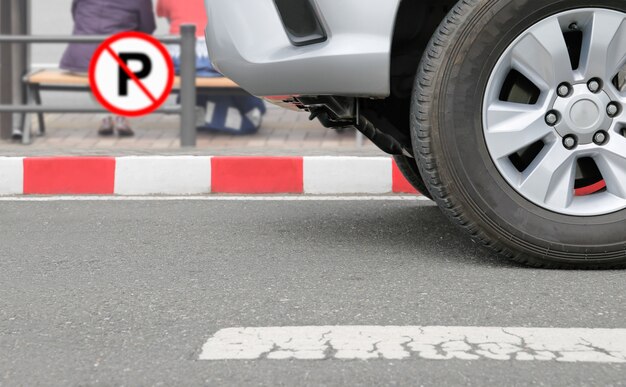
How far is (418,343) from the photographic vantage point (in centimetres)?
307

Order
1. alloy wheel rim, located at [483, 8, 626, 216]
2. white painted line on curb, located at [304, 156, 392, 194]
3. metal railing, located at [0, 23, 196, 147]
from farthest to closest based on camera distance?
metal railing, located at [0, 23, 196, 147], white painted line on curb, located at [304, 156, 392, 194], alloy wheel rim, located at [483, 8, 626, 216]

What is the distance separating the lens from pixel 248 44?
165 inches

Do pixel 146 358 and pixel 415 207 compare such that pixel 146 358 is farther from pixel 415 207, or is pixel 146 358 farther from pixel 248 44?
pixel 415 207

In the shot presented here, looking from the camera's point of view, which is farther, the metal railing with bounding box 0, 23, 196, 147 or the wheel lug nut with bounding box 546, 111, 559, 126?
the metal railing with bounding box 0, 23, 196, 147

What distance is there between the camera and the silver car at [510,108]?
3.96 meters

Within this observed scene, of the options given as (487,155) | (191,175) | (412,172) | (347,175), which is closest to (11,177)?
(191,175)

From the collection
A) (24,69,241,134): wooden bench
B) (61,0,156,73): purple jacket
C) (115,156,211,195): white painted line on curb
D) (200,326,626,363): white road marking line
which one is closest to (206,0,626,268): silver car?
(200,326,626,363): white road marking line

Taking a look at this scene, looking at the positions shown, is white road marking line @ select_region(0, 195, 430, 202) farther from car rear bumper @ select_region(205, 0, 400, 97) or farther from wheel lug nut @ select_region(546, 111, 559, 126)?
wheel lug nut @ select_region(546, 111, 559, 126)

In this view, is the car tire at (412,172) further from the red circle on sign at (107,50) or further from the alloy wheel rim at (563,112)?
the red circle on sign at (107,50)

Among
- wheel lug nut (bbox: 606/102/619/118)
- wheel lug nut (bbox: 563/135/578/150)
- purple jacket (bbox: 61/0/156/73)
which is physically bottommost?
wheel lug nut (bbox: 563/135/578/150)

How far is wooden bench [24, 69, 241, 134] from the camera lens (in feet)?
27.3

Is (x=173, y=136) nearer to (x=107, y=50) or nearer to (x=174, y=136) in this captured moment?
(x=174, y=136)

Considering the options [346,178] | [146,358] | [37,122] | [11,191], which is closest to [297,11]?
[146,358]

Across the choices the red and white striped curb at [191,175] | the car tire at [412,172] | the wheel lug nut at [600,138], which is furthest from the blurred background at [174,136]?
the wheel lug nut at [600,138]
